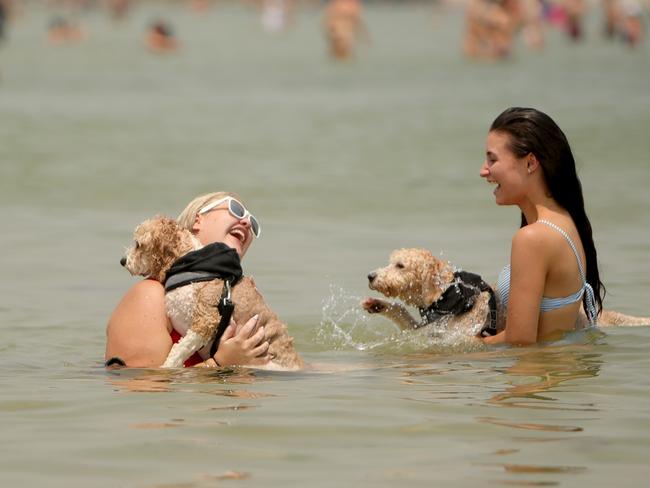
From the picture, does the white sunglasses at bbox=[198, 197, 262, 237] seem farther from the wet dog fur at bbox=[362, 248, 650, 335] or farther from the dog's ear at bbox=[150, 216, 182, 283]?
the wet dog fur at bbox=[362, 248, 650, 335]

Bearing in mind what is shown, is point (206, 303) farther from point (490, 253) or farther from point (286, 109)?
point (286, 109)

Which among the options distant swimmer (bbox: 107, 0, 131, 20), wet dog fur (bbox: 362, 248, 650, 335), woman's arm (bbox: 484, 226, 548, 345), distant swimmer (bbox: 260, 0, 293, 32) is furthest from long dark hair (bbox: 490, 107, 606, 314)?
distant swimmer (bbox: 107, 0, 131, 20)

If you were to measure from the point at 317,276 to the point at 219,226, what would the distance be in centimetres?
391

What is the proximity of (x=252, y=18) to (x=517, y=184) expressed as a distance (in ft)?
191

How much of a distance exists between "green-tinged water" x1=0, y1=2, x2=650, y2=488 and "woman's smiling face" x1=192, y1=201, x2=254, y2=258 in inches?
24.3

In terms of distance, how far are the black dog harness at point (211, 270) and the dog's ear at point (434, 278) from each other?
1.50 metres

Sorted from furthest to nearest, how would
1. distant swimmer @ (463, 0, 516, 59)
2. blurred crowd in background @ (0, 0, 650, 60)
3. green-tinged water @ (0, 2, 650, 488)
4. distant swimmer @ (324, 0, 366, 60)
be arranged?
distant swimmer @ (324, 0, 366, 60) → blurred crowd in background @ (0, 0, 650, 60) → distant swimmer @ (463, 0, 516, 59) → green-tinged water @ (0, 2, 650, 488)

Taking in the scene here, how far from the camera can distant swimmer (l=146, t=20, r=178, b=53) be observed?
39875 millimetres

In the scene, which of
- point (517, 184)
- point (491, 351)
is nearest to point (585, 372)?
point (491, 351)

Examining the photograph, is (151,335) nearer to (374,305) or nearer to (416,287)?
(374,305)

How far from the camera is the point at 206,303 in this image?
6059 mm

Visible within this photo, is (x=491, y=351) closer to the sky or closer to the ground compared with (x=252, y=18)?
closer to the ground

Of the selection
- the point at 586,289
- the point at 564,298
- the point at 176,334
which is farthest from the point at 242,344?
the point at 586,289

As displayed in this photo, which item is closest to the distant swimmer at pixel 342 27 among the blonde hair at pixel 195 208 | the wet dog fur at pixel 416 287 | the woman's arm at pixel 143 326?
the wet dog fur at pixel 416 287
